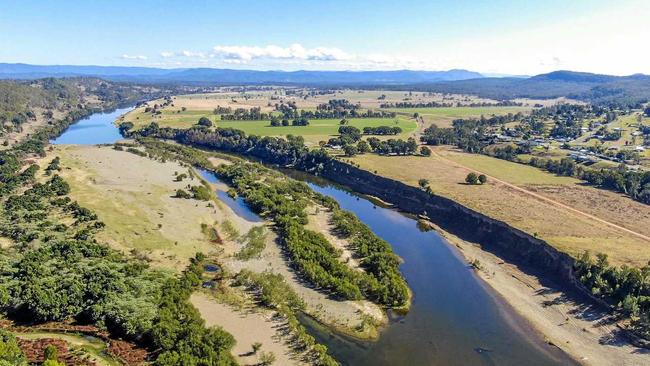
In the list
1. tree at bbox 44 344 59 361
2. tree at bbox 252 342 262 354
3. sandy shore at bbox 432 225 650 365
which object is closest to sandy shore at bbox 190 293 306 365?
tree at bbox 252 342 262 354

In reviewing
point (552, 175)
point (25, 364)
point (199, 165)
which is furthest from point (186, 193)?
point (552, 175)

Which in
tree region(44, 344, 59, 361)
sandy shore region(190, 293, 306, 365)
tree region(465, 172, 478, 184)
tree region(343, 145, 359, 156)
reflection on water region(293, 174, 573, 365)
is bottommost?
reflection on water region(293, 174, 573, 365)

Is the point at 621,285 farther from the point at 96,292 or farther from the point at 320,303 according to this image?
the point at 96,292

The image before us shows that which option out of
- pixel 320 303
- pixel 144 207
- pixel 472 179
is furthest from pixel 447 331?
pixel 472 179

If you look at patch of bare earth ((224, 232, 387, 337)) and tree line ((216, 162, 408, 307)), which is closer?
patch of bare earth ((224, 232, 387, 337))

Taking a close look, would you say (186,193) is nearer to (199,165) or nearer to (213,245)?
(213,245)

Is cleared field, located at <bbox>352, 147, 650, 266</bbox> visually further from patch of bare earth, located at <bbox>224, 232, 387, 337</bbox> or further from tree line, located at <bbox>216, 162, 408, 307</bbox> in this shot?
patch of bare earth, located at <bbox>224, 232, 387, 337</bbox>

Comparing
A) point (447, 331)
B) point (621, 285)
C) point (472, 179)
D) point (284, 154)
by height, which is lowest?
point (447, 331)
